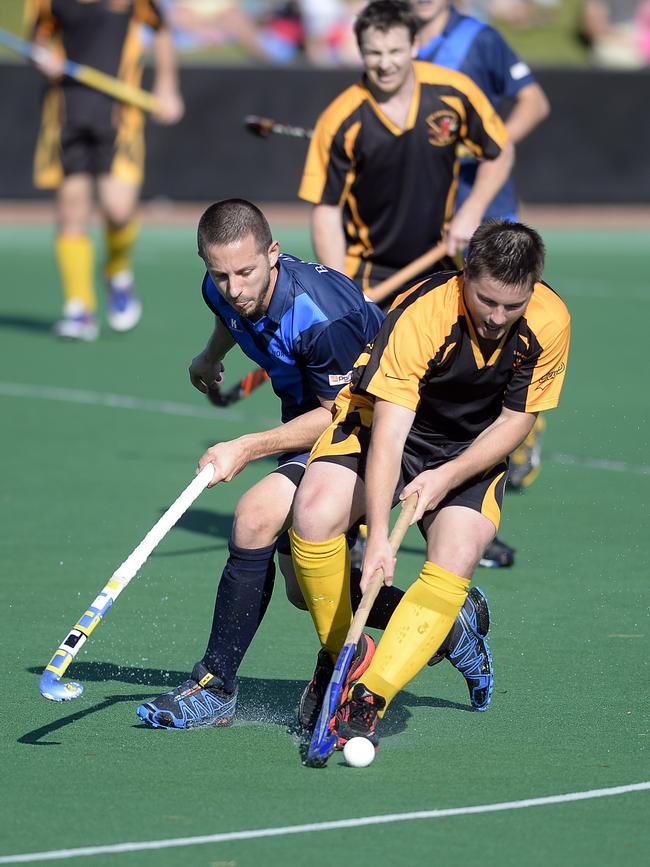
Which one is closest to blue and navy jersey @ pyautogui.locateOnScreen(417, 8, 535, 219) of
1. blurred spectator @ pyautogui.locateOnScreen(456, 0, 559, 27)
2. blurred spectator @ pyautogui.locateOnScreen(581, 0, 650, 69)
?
blurred spectator @ pyautogui.locateOnScreen(581, 0, 650, 69)

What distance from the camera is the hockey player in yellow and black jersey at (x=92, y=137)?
10.5 metres

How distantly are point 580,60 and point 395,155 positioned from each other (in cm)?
1626

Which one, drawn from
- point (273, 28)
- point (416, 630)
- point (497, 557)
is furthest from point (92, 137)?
point (273, 28)

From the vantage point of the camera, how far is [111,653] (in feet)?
15.8

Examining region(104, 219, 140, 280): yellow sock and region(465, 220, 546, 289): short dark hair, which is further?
region(104, 219, 140, 280): yellow sock

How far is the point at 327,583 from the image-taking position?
160 inches

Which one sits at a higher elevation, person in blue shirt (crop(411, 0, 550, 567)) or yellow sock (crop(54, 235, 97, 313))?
person in blue shirt (crop(411, 0, 550, 567))

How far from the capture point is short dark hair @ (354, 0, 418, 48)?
19.2 feet

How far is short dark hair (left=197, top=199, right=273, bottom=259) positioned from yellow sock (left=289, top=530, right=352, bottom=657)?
0.74 meters

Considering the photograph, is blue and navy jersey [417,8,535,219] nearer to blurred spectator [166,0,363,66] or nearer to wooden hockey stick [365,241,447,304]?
wooden hockey stick [365,241,447,304]

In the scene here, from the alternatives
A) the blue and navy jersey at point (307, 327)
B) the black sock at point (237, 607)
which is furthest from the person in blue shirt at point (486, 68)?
the black sock at point (237, 607)

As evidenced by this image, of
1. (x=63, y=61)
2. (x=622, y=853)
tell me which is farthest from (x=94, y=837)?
(x=63, y=61)

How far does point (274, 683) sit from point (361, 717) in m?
0.69

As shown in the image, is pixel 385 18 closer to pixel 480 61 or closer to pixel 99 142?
pixel 480 61
